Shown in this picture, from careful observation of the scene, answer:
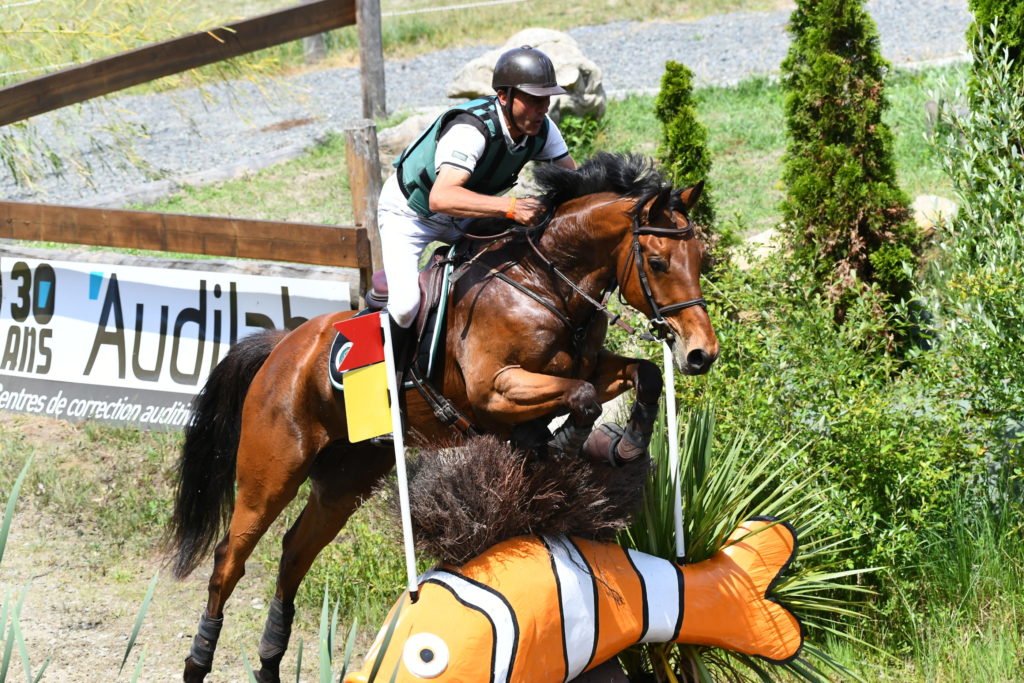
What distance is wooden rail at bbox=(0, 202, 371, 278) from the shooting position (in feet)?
19.5

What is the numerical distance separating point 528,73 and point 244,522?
232cm

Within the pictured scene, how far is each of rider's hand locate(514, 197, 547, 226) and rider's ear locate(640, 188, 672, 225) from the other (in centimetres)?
41

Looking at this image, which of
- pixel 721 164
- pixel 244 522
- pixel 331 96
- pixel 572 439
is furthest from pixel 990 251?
pixel 331 96

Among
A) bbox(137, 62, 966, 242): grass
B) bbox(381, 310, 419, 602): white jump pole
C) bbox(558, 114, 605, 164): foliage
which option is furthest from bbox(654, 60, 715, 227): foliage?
bbox(381, 310, 419, 602): white jump pole

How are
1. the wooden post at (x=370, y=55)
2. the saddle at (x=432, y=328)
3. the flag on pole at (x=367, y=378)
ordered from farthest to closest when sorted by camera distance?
1. the wooden post at (x=370, y=55)
2. the saddle at (x=432, y=328)
3. the flag on pole at (x=367, y=378)

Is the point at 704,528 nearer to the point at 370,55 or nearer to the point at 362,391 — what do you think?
the point at 362,391

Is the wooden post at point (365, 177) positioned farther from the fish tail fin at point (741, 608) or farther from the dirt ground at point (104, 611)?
the fish tail fin at point (741, 608)

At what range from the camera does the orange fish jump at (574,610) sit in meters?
3.34

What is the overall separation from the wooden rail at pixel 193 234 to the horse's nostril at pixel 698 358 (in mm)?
2889

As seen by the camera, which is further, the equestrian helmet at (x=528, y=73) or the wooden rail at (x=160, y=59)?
the wooden rail at (x=160, y=59)

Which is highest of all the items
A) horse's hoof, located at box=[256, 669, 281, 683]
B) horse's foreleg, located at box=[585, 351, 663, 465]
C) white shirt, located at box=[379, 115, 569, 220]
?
white shirt, located at box=[379, 115, 569, 220]

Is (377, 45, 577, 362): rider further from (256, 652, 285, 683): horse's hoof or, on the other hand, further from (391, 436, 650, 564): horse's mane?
(256, 652, 285, 683): horse's hoof

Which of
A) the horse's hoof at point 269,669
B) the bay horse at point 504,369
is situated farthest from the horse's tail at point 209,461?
the horse's hoof at point 269,669

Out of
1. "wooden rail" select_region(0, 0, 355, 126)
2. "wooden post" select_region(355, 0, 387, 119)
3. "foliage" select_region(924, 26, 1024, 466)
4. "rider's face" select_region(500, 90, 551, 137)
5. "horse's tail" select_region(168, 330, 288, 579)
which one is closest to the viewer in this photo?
"rider's face" select_region(500, 90, 551, 137)
